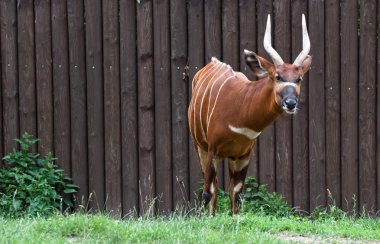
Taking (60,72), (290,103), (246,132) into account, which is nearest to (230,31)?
(60,72)

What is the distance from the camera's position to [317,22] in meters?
9.59

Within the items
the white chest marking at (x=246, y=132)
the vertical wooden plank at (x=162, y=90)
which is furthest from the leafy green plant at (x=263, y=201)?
the white chest marking at (x=246, y=132)

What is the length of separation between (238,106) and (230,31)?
235cm

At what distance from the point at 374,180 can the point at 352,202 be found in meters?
0.34

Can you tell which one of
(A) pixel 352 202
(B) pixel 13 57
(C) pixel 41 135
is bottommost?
(A) pixel 352 202

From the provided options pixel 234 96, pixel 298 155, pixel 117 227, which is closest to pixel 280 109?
pixel 234 96

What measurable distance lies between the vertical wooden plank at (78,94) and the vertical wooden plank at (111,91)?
254mm

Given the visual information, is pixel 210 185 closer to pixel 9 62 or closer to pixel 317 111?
pixel 317 111

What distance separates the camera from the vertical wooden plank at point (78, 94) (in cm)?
980

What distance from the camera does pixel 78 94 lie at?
9.83 metres

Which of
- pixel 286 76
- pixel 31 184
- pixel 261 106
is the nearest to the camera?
pixel 286 76

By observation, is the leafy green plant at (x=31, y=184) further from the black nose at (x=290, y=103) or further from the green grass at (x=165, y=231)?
the black nose at (x=290, y=103)

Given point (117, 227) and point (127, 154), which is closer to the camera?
point (117, 227)

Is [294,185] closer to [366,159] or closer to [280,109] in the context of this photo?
[366,159]
